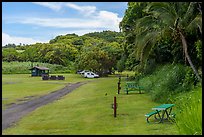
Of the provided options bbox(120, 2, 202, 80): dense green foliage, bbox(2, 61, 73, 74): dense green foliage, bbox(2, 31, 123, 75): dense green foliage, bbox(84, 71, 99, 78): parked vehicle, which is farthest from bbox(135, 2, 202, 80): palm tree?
bbox(2, 61, 73, 74): dense green foliage

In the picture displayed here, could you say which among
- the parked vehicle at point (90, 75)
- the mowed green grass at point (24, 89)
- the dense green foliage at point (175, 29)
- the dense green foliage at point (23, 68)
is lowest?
the mowed green grass at point (24, 89)

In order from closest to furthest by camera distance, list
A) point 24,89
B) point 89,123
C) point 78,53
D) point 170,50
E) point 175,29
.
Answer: point 89,123 → point 175,29 → point 170,50 → point 24,89 → point 78,53

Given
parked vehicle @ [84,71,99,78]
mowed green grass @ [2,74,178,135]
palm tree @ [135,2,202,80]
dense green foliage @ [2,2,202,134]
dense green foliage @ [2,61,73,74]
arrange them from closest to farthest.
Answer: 1. mowed green grass @ [2,74,178,135]
2. dense green foliage @ [2,2,202,134]
3. palm tree @ [135,2,202,80]
4. parked vehicle @ [84,71,99,78]
5. dense green foliage @ [2,61,73,74]

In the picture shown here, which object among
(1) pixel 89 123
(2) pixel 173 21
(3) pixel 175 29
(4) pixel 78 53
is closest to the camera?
(1) pixel 89 123

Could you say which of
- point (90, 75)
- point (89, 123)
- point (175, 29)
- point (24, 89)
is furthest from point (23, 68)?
point (89, 123)

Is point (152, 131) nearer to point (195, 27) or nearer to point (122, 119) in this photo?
point (122, 119)

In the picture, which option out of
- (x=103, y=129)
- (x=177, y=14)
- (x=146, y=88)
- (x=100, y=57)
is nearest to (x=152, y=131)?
(x=103, y=129)

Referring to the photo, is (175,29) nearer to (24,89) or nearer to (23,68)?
(24,89)

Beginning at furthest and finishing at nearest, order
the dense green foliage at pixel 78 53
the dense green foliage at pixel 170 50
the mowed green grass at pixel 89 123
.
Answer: the dense green foliage at pixel 78 53
the dense green foliage at pixel 170 50
the mowed green grass at pixel 89 123

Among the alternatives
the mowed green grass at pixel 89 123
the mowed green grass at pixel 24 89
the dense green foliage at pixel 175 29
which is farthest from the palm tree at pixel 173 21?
the mowed green grass at pixel 24 89

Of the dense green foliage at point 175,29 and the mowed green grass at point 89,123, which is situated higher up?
the dense green foliage at point 175,29

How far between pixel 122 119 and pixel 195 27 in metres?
5.15

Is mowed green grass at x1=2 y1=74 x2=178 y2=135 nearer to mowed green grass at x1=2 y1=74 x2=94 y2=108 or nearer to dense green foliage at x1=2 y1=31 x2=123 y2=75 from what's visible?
mowed green grass at x1=2 y1=74 x2=94 y2=108

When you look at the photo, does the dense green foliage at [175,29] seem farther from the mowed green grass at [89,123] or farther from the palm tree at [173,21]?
the mowed green grass at [89,123]
